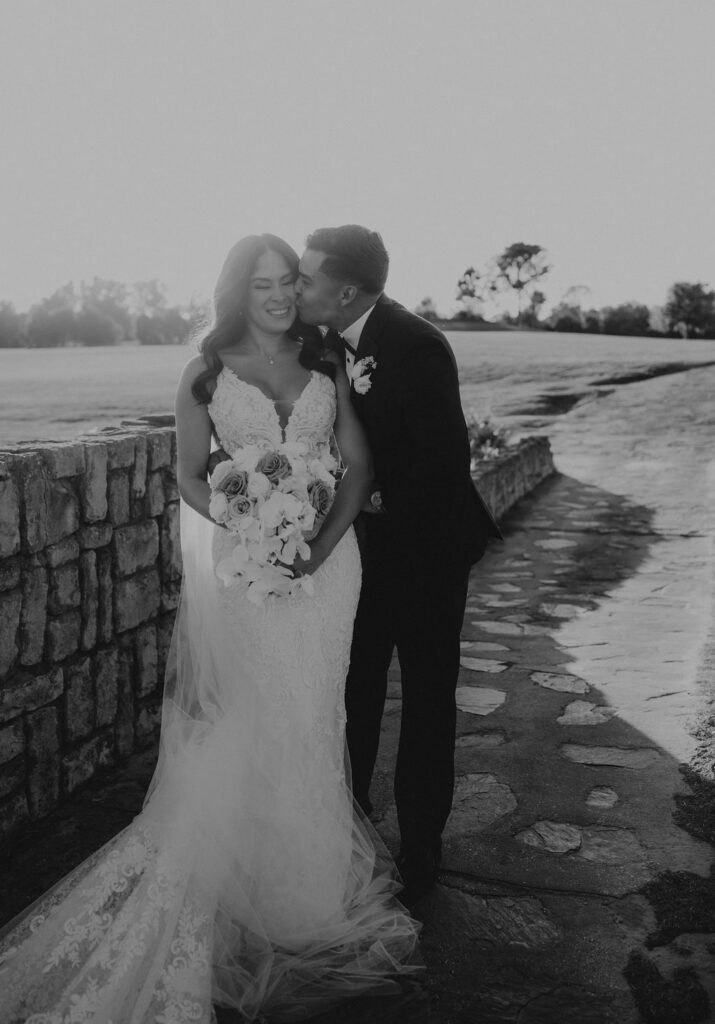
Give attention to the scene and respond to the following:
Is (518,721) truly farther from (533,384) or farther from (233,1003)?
(533,384)

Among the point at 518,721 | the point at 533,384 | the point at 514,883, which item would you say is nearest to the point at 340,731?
the point at 514,883

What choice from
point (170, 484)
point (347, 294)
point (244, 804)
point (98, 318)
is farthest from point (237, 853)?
point (98, 318)

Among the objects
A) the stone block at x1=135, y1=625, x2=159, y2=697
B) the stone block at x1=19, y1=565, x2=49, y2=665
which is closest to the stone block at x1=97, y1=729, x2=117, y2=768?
the stone block at x1=135, y1=625, x2=159, y2=697

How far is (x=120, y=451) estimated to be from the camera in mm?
4418

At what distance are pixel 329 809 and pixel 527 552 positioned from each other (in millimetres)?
6037

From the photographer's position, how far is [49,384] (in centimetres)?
1981

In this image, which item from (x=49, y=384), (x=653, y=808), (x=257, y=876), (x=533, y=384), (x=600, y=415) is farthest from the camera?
(x=533, y=384)

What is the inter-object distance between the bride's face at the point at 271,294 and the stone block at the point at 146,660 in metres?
1.95

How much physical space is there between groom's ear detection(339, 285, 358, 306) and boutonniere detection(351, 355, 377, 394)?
205 millimetres

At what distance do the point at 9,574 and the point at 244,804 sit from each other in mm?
1373

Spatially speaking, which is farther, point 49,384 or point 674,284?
point 674,284

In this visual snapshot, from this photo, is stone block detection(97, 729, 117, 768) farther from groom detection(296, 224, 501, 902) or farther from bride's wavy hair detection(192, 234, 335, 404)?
bride's wavy hair detection(192, 234, 335, 404)

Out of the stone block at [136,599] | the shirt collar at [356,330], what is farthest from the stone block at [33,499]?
the shirt collar at [356,330]

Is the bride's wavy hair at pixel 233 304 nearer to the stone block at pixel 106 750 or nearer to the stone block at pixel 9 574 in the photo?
the stone block at pixel 9 574
